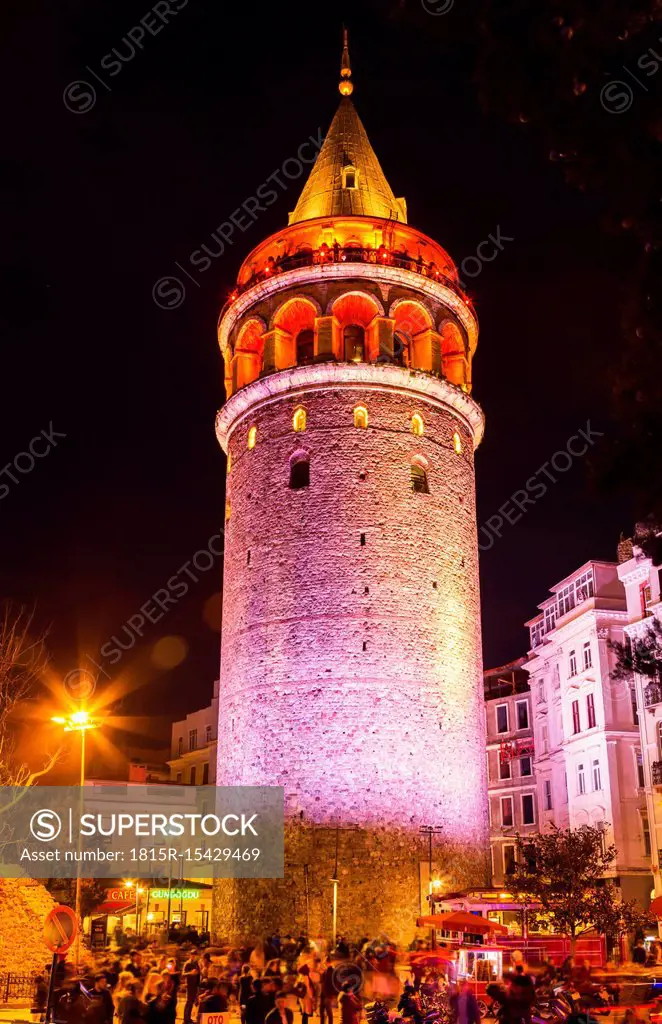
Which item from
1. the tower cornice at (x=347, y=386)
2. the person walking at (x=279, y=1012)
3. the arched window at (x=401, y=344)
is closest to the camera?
the person walking at (x=279, y=1012)

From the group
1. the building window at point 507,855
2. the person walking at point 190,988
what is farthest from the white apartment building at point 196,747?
the person walking at point 190,988

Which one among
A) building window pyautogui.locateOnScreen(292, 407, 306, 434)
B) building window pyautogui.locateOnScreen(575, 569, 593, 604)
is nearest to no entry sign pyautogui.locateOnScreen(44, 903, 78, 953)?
building window pyautogui.locateOnScreen(292, 407, 306, 434)

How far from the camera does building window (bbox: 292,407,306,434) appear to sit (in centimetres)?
2794

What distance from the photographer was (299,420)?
28.1 m

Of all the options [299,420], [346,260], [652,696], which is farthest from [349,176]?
[652,696]

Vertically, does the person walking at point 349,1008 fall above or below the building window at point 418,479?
below

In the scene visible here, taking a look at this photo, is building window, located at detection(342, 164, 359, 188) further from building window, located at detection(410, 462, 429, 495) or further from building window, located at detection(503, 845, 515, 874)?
building window, located at detection(503, 845, 515, 874)

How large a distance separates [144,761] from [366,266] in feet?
105

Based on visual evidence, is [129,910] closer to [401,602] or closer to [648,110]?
[401,602]

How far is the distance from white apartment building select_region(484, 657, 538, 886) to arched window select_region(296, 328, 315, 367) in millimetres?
17723

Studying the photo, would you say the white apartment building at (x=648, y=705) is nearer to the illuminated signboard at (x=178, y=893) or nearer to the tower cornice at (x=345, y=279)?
the tower cornice at (x=345, y=279)

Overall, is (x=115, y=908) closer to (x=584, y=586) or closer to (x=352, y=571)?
(x=352, y=571)

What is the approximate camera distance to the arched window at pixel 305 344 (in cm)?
2995

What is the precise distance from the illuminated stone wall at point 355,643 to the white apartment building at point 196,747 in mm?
20459
